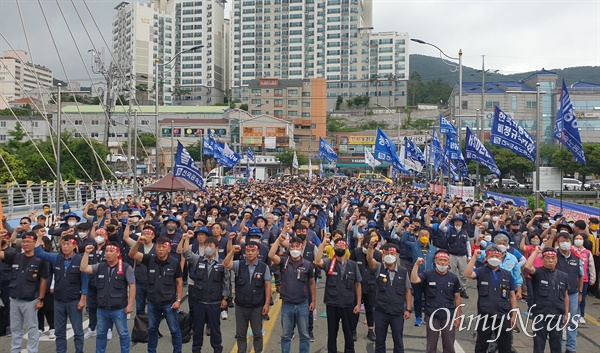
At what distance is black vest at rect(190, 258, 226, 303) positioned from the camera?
7.45 m

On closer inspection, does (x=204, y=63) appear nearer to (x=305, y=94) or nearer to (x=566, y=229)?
(x=305, y=94)

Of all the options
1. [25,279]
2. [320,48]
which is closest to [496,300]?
[25,279]

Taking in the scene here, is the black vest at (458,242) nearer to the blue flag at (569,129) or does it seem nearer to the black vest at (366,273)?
the black vest at (366,273)

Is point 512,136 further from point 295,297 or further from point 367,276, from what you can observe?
point 295,297

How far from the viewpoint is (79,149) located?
35.9 m

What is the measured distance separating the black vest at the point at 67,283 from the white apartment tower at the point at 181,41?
129 metres

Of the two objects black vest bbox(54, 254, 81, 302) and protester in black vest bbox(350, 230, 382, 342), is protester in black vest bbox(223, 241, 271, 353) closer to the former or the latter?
protester in black vest bbox(350, 230, 382, 342)

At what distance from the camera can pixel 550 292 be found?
743 cm

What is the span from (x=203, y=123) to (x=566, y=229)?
8173 cm

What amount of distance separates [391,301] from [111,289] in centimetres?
346

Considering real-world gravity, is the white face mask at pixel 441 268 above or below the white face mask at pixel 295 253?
below

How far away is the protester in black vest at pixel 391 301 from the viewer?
7164 mm

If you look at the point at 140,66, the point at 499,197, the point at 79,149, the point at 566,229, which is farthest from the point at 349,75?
the point at 566,229

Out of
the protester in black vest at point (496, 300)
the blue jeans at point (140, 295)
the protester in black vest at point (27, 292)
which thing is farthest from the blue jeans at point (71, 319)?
the protester in black vest at point (496, 300)
